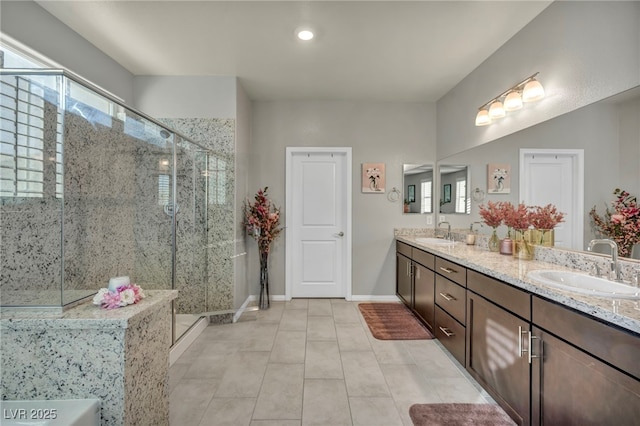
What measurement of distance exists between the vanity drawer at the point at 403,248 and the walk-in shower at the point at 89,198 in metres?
2.35

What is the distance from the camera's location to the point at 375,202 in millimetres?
3979

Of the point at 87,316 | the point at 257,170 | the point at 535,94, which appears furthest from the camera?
the point at 257,170

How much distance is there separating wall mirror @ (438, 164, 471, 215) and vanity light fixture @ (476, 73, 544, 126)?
632 mm

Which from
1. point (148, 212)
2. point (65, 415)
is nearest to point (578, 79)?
point (65, 415)

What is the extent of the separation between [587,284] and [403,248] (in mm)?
2129

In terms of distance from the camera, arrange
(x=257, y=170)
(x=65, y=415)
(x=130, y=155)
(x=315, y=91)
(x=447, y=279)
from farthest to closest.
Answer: (x=257, y=170) → (x=315, y=91) → (x=130, y=155) → (x=447, y=279) → (x=65, y=415)

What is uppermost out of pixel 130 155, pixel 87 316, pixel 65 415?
pixel 130 155

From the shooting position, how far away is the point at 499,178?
2.61 m

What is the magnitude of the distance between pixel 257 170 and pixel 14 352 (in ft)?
9.94

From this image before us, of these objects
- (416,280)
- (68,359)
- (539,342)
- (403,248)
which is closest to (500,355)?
(539,342)

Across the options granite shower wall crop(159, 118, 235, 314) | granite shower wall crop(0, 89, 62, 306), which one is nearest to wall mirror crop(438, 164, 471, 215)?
granite shower wall crop(159, 118, 235, 314)

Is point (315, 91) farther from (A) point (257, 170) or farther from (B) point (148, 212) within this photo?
(B) point (148, 212)

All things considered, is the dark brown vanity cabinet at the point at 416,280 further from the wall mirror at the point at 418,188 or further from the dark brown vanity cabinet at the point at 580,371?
the dark brown vanity cabinet at the point at 580,371

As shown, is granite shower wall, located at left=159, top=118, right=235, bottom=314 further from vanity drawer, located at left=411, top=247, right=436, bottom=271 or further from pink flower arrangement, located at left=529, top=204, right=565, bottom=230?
pink flower arrangement, located at left=529, top=204, right=565, bottom=230
